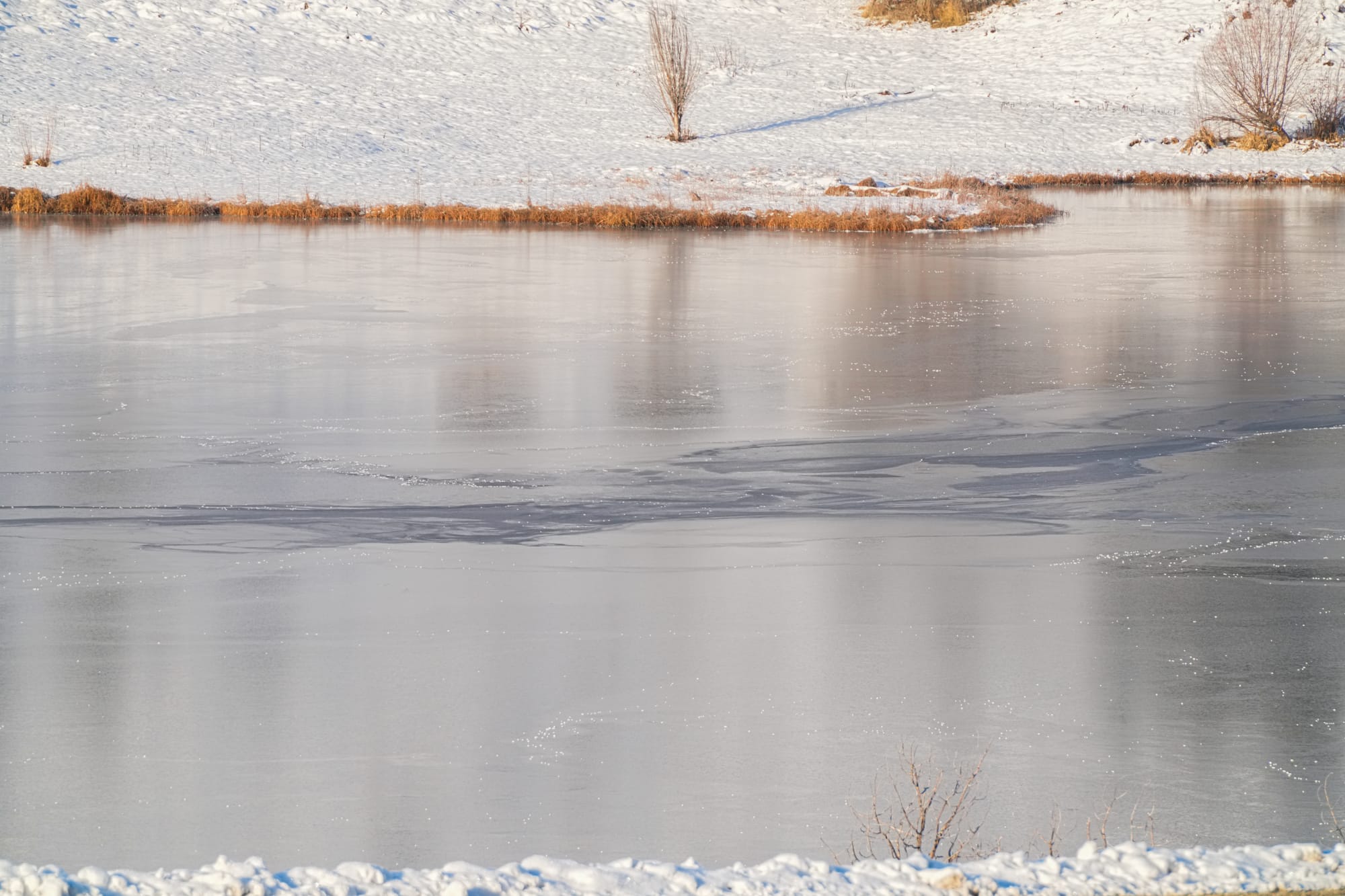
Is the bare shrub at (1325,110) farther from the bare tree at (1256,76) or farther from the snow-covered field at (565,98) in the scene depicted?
the snow-covered field at (565,98)

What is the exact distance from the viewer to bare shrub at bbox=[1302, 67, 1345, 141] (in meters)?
45.9

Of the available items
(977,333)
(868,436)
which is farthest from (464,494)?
(977,333)

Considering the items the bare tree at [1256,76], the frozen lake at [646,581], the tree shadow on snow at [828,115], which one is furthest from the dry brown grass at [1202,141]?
the frozen lake at [646,581]

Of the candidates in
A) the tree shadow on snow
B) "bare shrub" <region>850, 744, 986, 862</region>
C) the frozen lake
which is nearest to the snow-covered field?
the tree shadow on snow

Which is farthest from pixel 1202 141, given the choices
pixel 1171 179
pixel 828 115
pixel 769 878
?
pixel 769 878

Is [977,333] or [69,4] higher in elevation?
[69,4]

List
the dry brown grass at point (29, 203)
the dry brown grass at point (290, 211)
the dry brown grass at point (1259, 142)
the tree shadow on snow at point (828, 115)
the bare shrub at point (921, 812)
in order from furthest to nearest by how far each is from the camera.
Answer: the dry brown grass at point (1259, 142) < the tree shadow on snow at point (828, 115) < the dry brown grass at point (29, 203) < the dry brown grass at point (290, 211) < the bare shrub at point (921, 812)

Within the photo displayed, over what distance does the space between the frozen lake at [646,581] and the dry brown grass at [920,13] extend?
45.6 meters

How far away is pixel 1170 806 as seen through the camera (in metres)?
4.66

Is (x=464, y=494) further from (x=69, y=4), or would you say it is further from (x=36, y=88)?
(x=69, y=4)

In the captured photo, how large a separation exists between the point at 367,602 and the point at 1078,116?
4286 cm

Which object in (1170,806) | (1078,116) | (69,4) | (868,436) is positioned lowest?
(1170,806)

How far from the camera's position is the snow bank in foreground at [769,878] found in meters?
3.43

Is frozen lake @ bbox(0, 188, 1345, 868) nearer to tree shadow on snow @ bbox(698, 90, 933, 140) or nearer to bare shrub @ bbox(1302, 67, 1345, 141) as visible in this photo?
tree shadow on snow @ bbox(698, 90, 933, 140)
